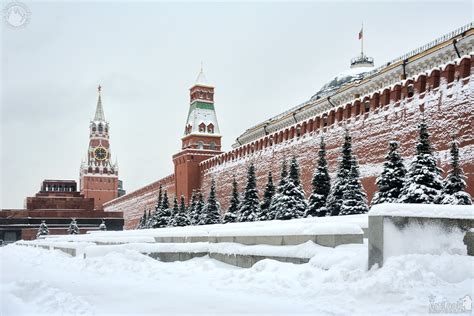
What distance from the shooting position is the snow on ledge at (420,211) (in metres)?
5.72

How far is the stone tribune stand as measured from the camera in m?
5.60

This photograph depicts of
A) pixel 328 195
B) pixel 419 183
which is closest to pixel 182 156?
pixel 328 195

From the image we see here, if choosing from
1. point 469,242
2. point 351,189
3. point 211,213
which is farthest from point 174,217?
point 469,242

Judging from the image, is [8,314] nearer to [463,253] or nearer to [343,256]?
[343,256]

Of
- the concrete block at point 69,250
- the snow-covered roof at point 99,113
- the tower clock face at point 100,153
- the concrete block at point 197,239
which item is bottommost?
the concrete block at point 69,250

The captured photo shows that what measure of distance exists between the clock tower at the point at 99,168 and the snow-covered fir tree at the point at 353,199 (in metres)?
61.5

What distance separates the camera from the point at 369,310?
4.56 m

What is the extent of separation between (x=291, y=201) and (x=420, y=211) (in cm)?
1370

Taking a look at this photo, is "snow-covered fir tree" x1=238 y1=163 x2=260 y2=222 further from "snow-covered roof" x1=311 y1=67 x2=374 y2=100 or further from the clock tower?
the clock tower

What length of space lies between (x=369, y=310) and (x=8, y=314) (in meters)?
2.70

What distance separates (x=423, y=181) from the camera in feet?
45.2

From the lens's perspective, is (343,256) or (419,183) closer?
(343,256)

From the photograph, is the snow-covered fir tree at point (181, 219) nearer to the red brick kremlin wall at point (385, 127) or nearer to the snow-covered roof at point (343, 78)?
the red brick kremlin wall at point (385, 127)

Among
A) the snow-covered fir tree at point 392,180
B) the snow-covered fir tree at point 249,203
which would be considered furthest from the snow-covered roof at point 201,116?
the snow-covered fir tree at point 392,180
